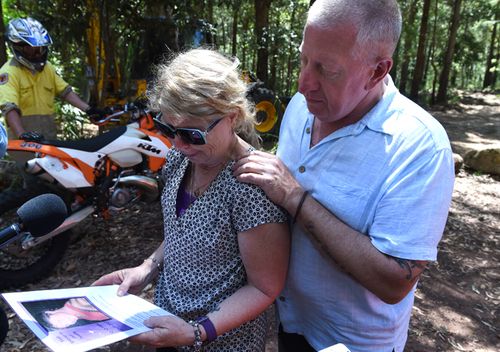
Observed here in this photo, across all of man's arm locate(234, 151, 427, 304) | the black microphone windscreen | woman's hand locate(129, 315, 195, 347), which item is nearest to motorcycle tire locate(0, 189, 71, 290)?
the black microphone windscreen

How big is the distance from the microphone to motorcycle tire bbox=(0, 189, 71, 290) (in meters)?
2.40

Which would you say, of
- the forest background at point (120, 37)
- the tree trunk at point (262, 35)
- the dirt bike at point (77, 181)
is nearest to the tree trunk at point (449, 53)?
the forest background at point (120, 37)

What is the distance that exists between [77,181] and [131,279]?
236cm

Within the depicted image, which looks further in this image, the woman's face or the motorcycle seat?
the motorcycle seat

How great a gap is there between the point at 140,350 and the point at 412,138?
8.44 ft

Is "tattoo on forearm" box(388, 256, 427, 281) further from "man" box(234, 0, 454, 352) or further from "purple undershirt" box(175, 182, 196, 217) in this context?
"purple undershirt" box(175, 182, 196, 217)

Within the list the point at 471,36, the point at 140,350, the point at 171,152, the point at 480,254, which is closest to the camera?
the point at 171,152

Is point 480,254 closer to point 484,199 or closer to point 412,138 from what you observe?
point 484,199

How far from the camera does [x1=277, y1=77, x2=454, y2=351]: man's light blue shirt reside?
1.33m

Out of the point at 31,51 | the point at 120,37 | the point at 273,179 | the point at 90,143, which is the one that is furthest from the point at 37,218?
the point at 120,37

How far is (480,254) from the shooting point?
Answer: 16.0ft

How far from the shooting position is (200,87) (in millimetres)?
1437

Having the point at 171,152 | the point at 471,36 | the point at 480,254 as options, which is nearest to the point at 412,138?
the point at 171,152

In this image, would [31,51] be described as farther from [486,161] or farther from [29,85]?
[486,161]
